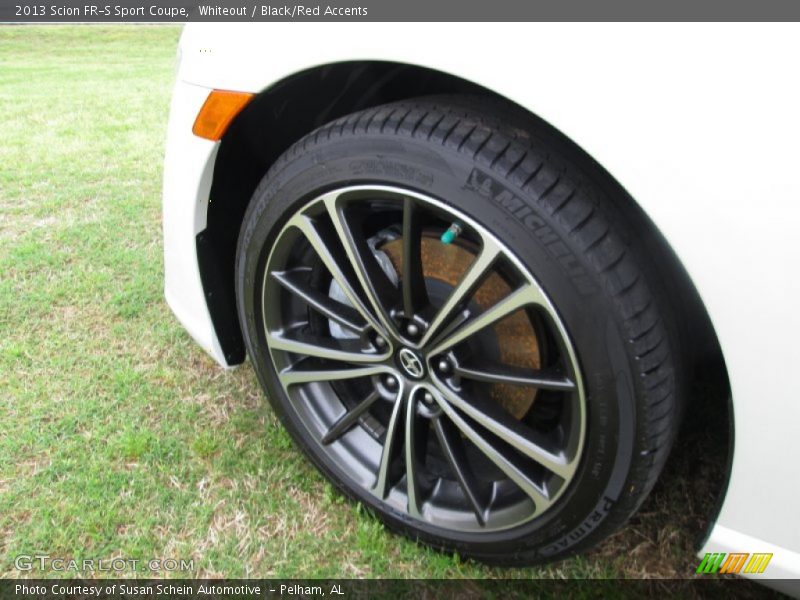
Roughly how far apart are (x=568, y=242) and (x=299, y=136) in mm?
937

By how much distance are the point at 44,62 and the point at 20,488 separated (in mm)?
10707

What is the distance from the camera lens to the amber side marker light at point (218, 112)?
5.13ft

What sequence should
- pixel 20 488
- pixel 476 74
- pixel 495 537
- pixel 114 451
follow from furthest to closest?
pixel 114 451 < pixel 20 488 < pixel 495 537 < pixel 476 74

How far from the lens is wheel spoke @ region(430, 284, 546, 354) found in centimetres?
130

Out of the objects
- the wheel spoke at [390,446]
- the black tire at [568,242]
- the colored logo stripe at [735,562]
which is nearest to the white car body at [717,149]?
the colored logo stripe at [735,562]

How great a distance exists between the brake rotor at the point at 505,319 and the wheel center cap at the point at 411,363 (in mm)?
199

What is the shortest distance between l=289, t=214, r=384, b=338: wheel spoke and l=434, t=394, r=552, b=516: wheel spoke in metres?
0.27

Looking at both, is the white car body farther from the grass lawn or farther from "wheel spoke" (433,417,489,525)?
the grass lawn

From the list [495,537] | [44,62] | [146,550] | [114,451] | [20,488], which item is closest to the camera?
[495,537]

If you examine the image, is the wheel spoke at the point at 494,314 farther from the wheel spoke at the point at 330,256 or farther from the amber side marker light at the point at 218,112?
the amber side marker light at the point at 218,112

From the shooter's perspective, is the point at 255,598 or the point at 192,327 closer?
the point at 255,598

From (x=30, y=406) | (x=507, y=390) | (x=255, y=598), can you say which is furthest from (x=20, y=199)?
(x=507, y=390)

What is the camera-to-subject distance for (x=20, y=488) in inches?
75.7
